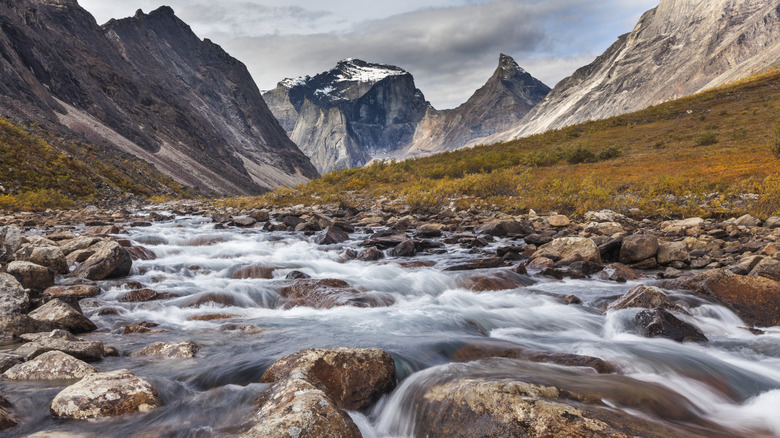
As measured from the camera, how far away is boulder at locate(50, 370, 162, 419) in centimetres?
337

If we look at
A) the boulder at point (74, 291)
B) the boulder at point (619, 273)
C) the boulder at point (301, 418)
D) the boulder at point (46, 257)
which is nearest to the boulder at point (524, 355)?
the boulder at point (301, 418)

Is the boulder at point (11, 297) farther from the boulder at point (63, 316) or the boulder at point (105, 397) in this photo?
the boulder at point (105, 397)

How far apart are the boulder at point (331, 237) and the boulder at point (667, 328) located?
32.6ft

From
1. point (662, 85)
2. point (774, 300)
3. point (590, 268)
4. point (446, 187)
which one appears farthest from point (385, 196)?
point (662, 85)

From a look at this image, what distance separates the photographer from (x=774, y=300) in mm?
6301

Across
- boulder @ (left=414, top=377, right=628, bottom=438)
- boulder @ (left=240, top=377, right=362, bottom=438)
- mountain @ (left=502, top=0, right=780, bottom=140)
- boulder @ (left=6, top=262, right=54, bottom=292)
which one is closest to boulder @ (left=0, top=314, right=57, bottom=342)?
boulder @ (left=6, top=262, right=54, bottom=292)

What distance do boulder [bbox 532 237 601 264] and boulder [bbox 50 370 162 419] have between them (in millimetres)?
9199

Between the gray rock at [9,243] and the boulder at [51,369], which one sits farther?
the gray rock at [9,243]

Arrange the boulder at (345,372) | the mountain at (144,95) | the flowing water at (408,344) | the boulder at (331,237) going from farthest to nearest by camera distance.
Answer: the mountain at (144,95)
the boulder at (331,237)
the boulder at (345,372)
the flowing water at (408,344)

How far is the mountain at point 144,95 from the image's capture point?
A: 56.7 meters

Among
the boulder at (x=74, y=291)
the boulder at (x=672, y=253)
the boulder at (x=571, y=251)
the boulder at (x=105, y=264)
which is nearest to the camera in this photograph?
the boulder at (x=74, y=291)

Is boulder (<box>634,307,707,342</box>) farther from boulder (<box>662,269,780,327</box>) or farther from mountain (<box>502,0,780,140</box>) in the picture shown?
mountain (<box>502,0,780,140</box>)

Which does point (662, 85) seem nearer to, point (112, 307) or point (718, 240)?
point (718, 240)

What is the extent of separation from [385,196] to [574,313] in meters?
18.8
